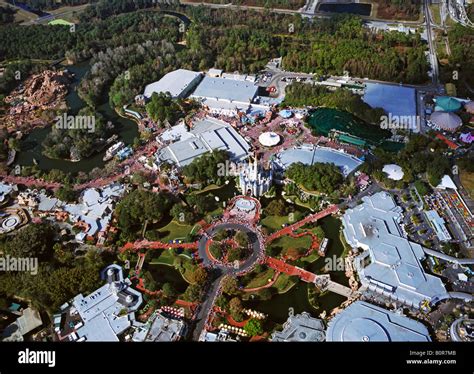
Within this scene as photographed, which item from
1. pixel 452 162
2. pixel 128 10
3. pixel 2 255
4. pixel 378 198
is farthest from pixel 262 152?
pixel 128 10

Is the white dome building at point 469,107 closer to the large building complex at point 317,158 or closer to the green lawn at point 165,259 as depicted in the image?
the large building complex at point 317,158

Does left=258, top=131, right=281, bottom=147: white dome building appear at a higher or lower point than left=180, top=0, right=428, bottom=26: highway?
lower

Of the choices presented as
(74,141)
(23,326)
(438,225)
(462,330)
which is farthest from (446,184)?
(74,141)

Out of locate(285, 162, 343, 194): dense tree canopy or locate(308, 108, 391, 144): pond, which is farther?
locate(308, 108, 391, 144): pond

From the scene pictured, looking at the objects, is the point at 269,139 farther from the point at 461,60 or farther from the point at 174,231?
the point at 461,60

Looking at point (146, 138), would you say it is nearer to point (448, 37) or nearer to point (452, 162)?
point (452, 162)

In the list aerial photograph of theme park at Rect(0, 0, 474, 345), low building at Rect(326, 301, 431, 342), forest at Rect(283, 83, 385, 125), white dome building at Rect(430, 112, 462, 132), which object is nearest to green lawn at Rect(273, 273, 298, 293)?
aerial photograph of theme park at Rect(0, 0, 474, 345)

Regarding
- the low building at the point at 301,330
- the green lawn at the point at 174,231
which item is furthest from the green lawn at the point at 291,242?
the green lawn at the point at 174,231

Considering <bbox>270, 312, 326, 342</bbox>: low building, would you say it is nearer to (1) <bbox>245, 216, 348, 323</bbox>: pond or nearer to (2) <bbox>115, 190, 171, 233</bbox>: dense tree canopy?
(1) <bbox>245, 216, 348, 323</bbox>: pond
